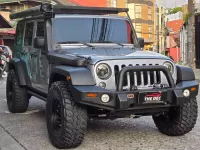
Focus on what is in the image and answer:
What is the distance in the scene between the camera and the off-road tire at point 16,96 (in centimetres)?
752

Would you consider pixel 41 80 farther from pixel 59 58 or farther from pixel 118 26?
pixel 118 26

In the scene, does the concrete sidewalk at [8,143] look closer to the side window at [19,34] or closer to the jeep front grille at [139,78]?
the jeep front grille at [139,78]

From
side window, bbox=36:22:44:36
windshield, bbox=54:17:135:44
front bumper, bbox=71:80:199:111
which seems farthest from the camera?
side window, bbox=36:22:44:36

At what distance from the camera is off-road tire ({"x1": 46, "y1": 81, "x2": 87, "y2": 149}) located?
4891 millimetres

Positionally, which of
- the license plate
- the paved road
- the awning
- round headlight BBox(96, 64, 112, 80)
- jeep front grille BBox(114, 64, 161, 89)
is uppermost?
the awning

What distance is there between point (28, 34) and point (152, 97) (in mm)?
3421

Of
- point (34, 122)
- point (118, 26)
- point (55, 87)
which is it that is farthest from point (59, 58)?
point (34, 122)

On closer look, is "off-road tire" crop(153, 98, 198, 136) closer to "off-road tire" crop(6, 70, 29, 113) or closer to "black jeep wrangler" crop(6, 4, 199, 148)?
"black jeep wrangler" crop(6, 4, 199, 148)

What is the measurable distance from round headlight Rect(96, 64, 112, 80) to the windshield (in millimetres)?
1241

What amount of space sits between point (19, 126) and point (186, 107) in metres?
2.91

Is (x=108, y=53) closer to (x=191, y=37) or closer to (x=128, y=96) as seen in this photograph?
(x=128, y=96)

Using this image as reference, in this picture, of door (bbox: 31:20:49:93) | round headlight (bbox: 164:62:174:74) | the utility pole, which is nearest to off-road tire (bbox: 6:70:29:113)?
door (bbox: 31:20:49:93)

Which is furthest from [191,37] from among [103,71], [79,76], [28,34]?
[79,76]

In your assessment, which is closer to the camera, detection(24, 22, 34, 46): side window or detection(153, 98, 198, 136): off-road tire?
detection(153, 98, 198, 136): off-road tire
